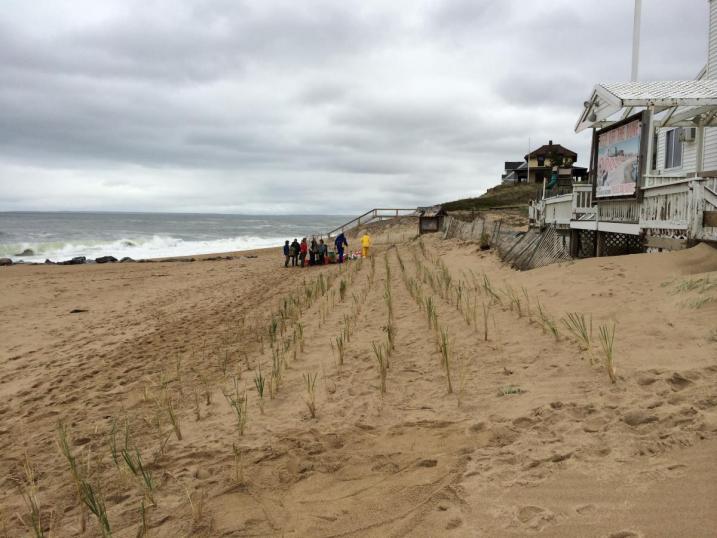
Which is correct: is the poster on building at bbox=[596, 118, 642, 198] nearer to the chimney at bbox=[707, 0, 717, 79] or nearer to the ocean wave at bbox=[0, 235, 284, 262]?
the chimney at bbox=[707, 0, 717, 79]

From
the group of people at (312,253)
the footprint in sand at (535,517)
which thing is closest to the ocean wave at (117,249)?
the group of people at (312,253)

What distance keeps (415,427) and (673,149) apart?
18.1m

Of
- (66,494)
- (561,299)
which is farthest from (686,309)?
(66,494)

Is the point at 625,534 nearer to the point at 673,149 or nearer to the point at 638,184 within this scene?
the point at 638,184

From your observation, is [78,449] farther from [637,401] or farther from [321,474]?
[637,401]

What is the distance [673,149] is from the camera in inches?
695

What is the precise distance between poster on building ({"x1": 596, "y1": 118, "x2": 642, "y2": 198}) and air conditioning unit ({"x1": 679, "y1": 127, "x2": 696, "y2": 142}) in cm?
613

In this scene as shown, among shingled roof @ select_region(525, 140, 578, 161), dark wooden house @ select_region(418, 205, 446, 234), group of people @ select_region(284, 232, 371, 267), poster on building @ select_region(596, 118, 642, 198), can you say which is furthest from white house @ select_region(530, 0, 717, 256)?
shingled roof @ select_region(525, 140, 578, 161)

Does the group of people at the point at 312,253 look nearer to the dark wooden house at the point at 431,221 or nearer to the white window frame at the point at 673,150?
the dark wooden house at the point at 431,221

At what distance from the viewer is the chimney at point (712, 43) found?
1511 centimetres

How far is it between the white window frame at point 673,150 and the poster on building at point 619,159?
25.2ft

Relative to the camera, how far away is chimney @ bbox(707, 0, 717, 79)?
49.6ft

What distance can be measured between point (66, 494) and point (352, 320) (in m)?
4.81

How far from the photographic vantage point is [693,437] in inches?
110
